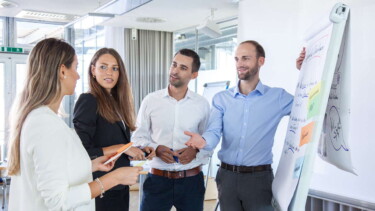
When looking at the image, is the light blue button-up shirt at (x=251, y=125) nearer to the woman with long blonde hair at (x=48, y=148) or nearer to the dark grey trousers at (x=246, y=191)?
the dark grey trousers at (x=246, y=191)

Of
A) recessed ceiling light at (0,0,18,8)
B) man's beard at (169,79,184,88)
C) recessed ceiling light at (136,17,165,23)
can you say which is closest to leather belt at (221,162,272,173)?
man's beard at (169,79,184,88)

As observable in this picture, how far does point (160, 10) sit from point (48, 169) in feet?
15.3

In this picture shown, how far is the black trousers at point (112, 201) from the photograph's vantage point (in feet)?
6.79

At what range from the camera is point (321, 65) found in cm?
138

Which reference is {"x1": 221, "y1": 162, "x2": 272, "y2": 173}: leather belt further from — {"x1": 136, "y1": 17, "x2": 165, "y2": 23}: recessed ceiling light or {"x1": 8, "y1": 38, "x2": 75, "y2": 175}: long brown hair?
{"x1": 136, "y1": 17, "x2": 165, "y2": 23}: recessed ceiling light

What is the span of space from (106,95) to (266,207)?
116 centimetres

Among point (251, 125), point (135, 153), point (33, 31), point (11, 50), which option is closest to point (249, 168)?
point (251, 125)

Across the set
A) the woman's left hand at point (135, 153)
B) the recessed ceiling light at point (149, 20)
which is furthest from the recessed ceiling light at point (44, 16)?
the woman's left hand at point (135, 153)

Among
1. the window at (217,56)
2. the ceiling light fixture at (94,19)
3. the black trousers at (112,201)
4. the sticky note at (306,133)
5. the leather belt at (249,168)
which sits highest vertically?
the ceiling light fixture at (94,19)

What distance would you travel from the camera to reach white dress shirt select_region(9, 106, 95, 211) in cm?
141

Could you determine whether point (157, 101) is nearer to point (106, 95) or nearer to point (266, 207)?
point (106, 95)

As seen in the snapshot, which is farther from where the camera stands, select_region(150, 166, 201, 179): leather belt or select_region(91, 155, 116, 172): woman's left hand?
select_region(150, 166, 201, 179): leather belt

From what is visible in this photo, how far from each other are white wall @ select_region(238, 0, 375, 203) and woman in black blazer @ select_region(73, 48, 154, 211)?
5.78 ft

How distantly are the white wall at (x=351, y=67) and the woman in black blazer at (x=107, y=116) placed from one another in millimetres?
1761
